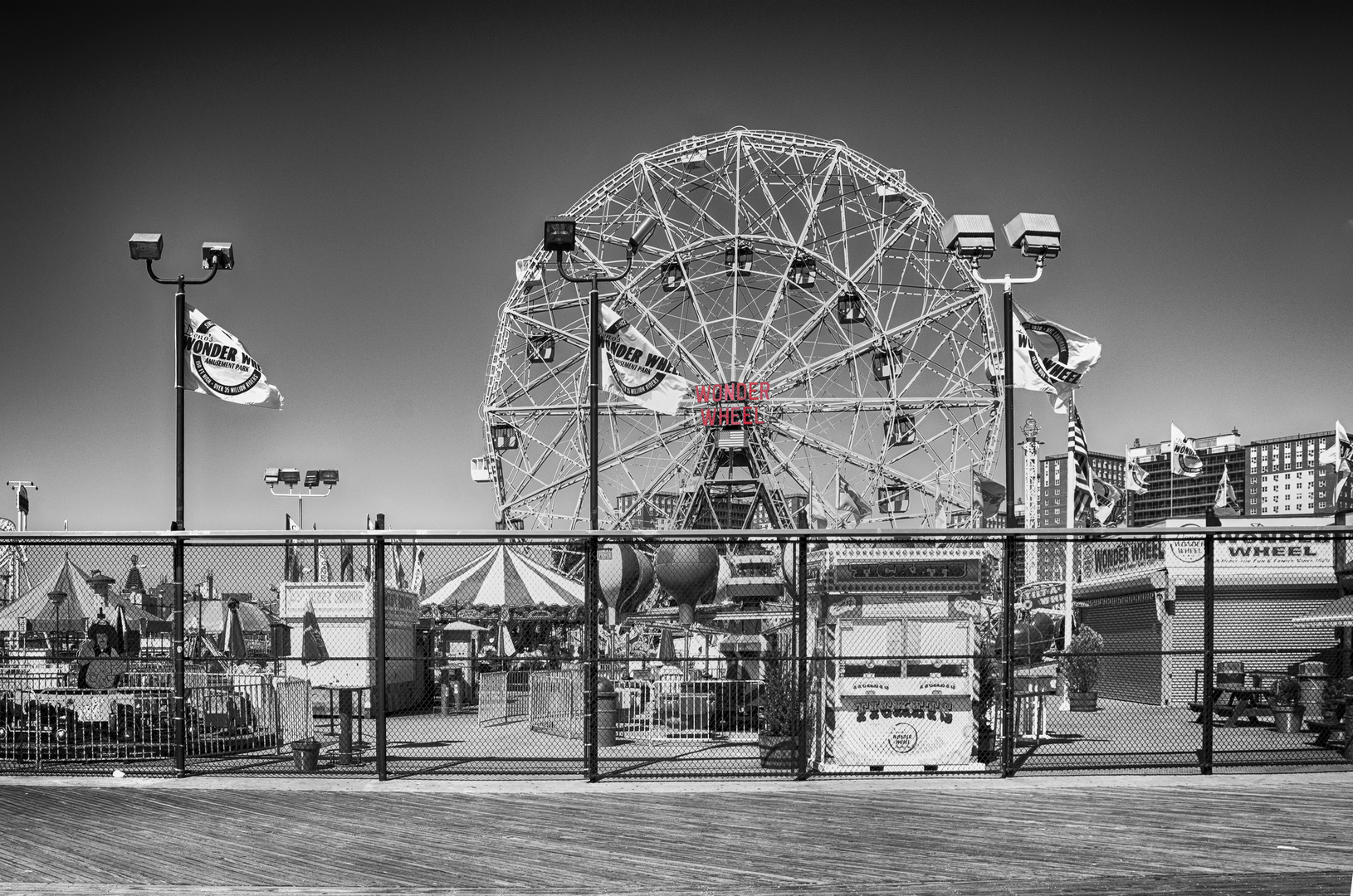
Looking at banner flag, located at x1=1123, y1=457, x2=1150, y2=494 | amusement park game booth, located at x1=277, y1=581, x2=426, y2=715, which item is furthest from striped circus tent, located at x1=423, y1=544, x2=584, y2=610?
banner flag, located at x1=1123, y1=457, x2=1150, y2=494

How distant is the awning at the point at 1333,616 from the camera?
19.0 m

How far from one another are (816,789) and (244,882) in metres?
5.94

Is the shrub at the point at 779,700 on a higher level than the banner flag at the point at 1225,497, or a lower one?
lower

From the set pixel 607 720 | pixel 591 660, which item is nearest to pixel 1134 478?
pixel 607 720

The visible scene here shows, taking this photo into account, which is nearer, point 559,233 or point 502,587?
point 559,233

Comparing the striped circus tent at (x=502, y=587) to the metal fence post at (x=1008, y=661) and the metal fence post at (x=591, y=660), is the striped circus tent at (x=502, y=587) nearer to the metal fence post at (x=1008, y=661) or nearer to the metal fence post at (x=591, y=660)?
the metal fence post at (x=591, y=660)

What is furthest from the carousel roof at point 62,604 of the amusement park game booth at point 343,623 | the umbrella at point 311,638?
the umbrella at point 311,638

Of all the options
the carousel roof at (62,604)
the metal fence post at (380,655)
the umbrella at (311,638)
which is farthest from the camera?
the carousel roof at (62,604)

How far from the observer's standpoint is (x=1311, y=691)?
2073 cm

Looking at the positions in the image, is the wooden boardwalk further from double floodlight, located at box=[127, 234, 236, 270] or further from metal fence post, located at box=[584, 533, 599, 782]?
double floodlight, located at box=[127, 234, 236, 270]

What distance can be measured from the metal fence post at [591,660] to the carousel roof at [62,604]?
15733 millimetres

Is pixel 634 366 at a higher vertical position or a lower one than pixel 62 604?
higher

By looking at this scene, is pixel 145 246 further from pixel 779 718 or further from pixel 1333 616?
pixel 1333 616

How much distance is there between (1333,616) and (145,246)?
17501 mm
